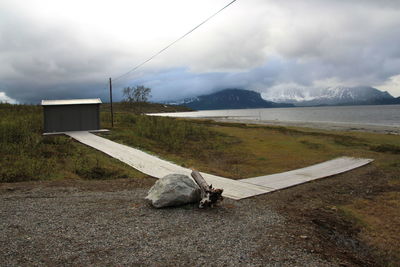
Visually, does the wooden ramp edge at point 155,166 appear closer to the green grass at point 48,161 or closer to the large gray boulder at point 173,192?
the green grass at point 48,161

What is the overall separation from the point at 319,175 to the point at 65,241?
11279mm

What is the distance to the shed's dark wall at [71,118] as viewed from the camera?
79.4ft

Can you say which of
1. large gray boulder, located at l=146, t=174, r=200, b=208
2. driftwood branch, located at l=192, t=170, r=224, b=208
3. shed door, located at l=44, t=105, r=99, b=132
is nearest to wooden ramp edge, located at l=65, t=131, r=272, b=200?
driftwood branch, located at l=192, t=170, r=224, b=208

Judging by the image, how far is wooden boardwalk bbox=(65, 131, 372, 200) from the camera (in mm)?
10867

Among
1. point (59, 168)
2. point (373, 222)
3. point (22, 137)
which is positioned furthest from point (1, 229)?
point (22, 137)

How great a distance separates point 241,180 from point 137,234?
266 inches

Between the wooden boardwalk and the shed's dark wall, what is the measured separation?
5.52 metres

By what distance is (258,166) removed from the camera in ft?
54.2

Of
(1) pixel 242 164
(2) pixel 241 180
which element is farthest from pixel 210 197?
(1) pixel 242 164

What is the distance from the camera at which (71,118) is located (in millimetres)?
25234

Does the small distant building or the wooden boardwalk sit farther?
the small distant building

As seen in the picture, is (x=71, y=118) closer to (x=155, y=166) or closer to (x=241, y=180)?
(x=155, y=166)

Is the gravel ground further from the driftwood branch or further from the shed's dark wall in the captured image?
the shed's dark wall

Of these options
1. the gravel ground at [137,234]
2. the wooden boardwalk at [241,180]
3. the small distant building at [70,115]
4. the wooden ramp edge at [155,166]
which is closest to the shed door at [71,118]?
the small distant building at [70,115]
